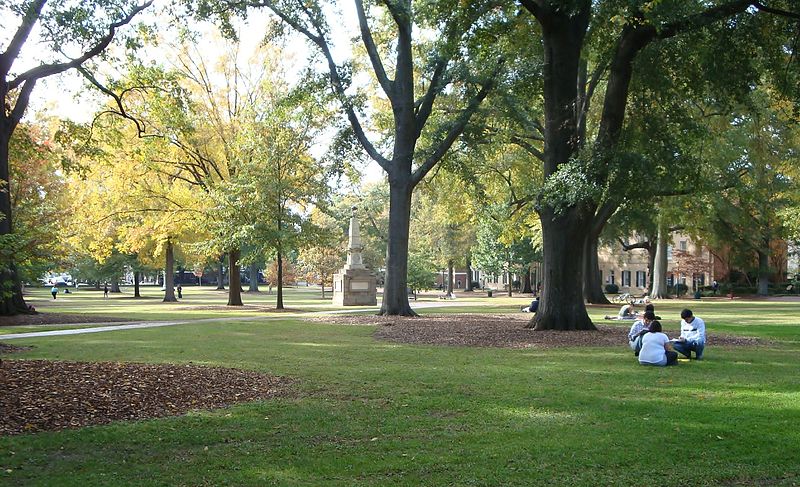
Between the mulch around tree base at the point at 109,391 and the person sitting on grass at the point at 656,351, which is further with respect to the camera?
the person sitting on grass at the point at 656,351

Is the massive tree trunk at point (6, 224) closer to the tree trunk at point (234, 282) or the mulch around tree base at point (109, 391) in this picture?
the mulch around tree base at point (109, 391)

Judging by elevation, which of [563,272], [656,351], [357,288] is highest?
[563,272]

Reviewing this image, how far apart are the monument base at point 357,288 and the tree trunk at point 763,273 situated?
3526 centimetres

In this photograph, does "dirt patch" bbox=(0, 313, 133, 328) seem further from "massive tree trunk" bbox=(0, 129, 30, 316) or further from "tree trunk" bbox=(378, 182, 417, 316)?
"tree trunk" bbox=(378, 182, 417, 316)

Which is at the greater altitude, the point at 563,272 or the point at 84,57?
the point at 84,57

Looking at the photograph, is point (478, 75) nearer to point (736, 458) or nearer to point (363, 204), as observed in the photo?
point (736, 458)

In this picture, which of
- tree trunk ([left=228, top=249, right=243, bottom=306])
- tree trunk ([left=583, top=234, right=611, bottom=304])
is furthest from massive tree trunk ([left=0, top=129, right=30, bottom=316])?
tree trunk ([left=583, top=234, right=611, bottom=304])

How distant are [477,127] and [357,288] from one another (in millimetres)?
16181

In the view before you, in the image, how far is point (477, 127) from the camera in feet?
84.2

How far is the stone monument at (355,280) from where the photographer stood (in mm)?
38969

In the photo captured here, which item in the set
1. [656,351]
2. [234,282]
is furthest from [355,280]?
[656,351]

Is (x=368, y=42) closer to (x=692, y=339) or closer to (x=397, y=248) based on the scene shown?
(x=397, y=248)

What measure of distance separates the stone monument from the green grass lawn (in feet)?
87.9

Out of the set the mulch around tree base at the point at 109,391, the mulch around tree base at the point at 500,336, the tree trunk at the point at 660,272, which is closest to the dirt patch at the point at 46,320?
the mulch around tree base at the point at 500,336
